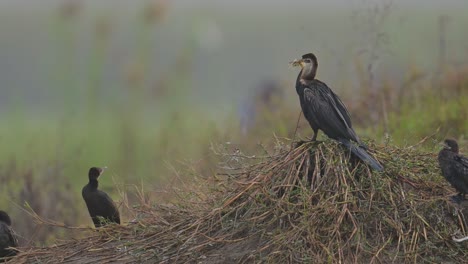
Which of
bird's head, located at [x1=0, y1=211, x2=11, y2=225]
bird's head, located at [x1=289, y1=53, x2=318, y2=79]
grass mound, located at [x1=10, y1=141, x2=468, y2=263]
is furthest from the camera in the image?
bird's head, located at [x1=0, y1=211, x2=11, y2=225]

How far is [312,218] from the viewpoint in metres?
9.28

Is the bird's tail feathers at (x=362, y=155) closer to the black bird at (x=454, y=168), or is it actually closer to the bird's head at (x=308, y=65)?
the black bird at (x=454, y=168)

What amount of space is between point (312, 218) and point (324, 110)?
3.35 ft

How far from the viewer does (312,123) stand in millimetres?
9992

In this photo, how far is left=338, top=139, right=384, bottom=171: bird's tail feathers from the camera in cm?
952

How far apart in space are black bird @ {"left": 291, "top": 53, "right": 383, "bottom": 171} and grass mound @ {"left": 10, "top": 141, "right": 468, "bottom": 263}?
0.37 ft

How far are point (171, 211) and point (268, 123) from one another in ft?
23.6

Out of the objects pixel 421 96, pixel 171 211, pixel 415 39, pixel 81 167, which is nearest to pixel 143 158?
pixel 81 167

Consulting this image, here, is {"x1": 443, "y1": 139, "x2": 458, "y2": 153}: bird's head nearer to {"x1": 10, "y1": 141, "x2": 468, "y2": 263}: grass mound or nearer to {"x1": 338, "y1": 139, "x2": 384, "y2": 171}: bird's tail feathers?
{"x1": 10, "y1": 141, "x2": 468, "y2": 263}: grass mound

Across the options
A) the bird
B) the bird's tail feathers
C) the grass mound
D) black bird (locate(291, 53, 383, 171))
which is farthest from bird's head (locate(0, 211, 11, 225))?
the bird's tail feathers

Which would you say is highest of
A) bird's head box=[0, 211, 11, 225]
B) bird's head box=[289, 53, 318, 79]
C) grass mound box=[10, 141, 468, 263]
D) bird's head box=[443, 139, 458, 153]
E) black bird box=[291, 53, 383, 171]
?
bird's head box=[289, 53, 318, 79]

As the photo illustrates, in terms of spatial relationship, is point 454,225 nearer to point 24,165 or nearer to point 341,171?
point 341,171

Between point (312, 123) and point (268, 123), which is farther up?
point (312, 123)

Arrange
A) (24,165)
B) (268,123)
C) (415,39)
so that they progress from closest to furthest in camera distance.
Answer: (24,165)
(268,123)
(415,39)
